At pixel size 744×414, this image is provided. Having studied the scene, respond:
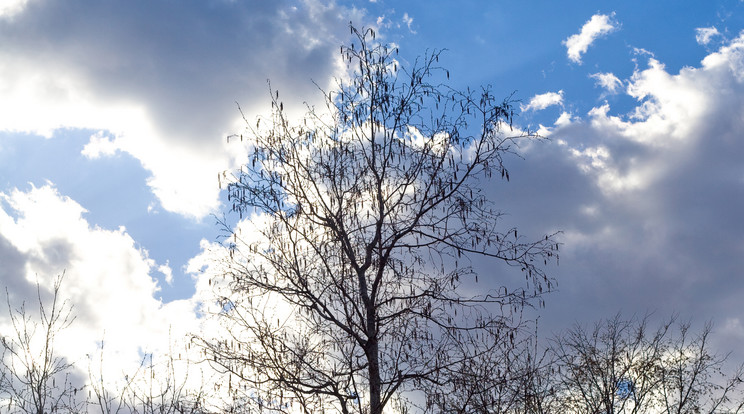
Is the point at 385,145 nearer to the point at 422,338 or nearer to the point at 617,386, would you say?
the point at 422,338

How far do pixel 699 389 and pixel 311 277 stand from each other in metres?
17.1

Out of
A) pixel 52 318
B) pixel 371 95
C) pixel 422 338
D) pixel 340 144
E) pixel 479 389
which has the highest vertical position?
pixel 371 95

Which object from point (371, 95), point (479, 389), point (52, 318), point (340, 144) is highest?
point (371, 95)

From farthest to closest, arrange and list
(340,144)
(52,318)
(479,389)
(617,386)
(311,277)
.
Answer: (617,386) < (52,318) < (340,144) < (311,277) < (479,389)

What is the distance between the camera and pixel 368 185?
31.8 feet

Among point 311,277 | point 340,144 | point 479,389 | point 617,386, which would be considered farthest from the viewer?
point 617,386

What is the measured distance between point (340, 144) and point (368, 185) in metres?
0.82

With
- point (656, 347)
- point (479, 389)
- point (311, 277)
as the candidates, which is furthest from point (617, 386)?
point (311, 277)

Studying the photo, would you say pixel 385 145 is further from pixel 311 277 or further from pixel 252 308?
pixel 252 308

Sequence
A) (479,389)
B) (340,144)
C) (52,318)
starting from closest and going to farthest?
(479,389)
(340,144)
(52,318)

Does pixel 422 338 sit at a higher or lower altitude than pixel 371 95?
lower

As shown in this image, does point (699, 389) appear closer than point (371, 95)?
No

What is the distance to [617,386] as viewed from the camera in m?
20.1

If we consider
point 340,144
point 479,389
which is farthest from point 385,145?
point 479,389
